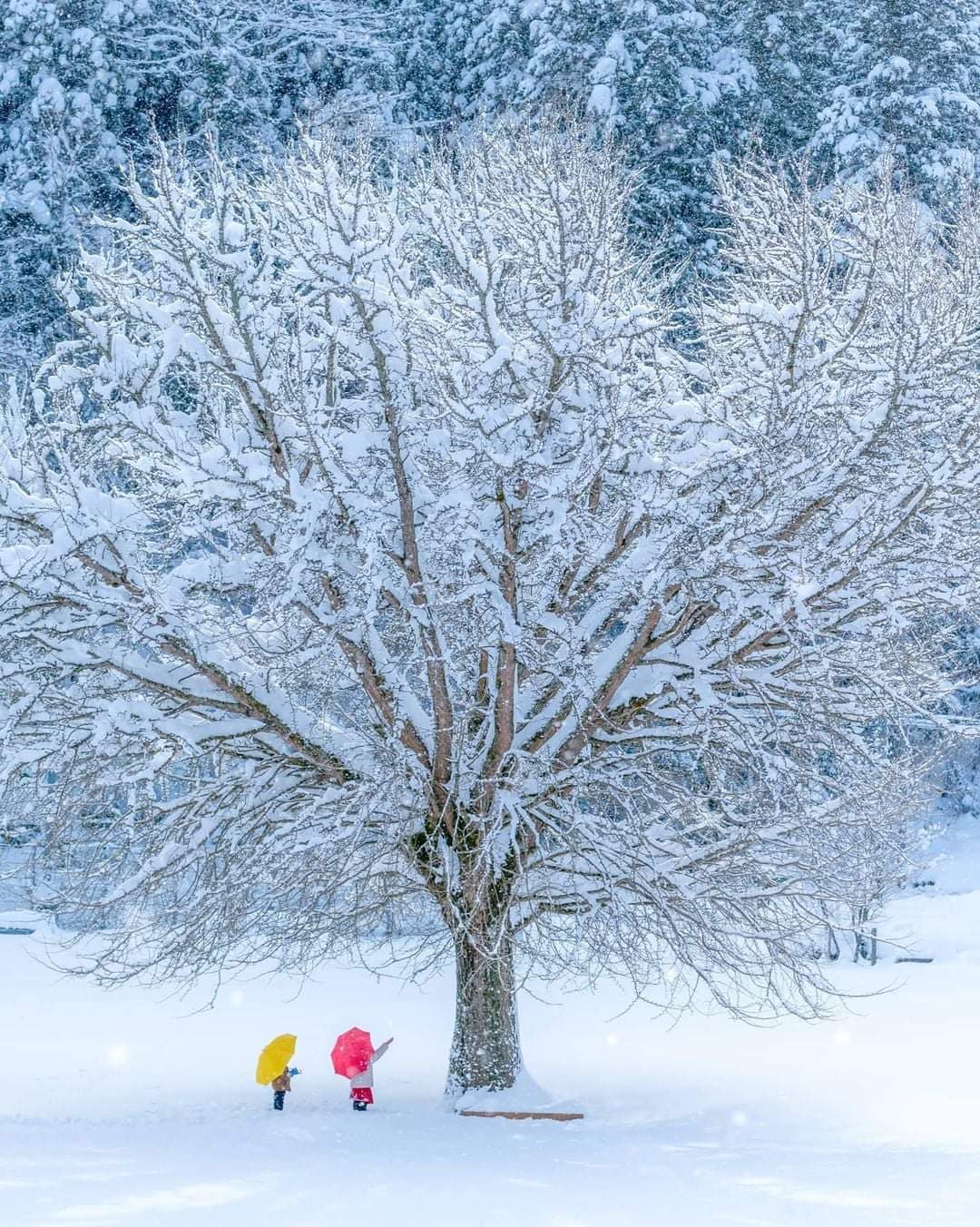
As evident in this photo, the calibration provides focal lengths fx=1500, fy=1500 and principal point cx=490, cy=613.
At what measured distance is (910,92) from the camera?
2711 centimetres

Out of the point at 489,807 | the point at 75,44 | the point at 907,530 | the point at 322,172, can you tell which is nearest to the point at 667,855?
the point at 489,807

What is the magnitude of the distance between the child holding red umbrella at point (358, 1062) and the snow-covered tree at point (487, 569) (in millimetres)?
646

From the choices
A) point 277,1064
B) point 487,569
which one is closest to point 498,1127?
point 277,1064

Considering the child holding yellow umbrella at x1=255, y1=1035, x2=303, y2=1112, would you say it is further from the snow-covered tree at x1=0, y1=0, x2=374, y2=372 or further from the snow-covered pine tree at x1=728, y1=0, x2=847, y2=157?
the snow-covered pine tree at x1=728, y1=0, x2=847, y2=157

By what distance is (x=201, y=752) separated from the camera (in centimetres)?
977

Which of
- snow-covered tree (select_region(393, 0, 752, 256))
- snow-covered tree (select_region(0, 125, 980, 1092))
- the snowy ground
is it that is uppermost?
snow-covered tree (select_region(393, 0, 752, 256))

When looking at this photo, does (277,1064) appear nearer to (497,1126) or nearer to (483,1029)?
(483,1029)

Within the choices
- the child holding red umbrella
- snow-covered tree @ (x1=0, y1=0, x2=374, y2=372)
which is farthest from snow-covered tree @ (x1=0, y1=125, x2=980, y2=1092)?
snow-covered tree @ (x1=0, y1=0, x2=374, y2=372)

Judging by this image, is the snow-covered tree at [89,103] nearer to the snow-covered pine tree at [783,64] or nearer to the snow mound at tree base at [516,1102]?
the snow-covered pine tree at [783,64]

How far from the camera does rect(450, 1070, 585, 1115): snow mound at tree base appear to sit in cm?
1018

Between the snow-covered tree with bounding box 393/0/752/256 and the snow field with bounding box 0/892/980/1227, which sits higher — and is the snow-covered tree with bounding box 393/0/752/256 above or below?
above

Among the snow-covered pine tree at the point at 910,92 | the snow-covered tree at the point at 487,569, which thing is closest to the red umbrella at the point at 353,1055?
the snow-covered tree at the point at 487,569

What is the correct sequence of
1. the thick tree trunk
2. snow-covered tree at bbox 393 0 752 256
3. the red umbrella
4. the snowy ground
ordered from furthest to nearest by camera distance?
snow-covered tree at bbox 393 0 752 256 → the thick tree trunk → the red umbrella → the snowy ground

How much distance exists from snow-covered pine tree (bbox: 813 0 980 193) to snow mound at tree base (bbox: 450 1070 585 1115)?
1902cm
